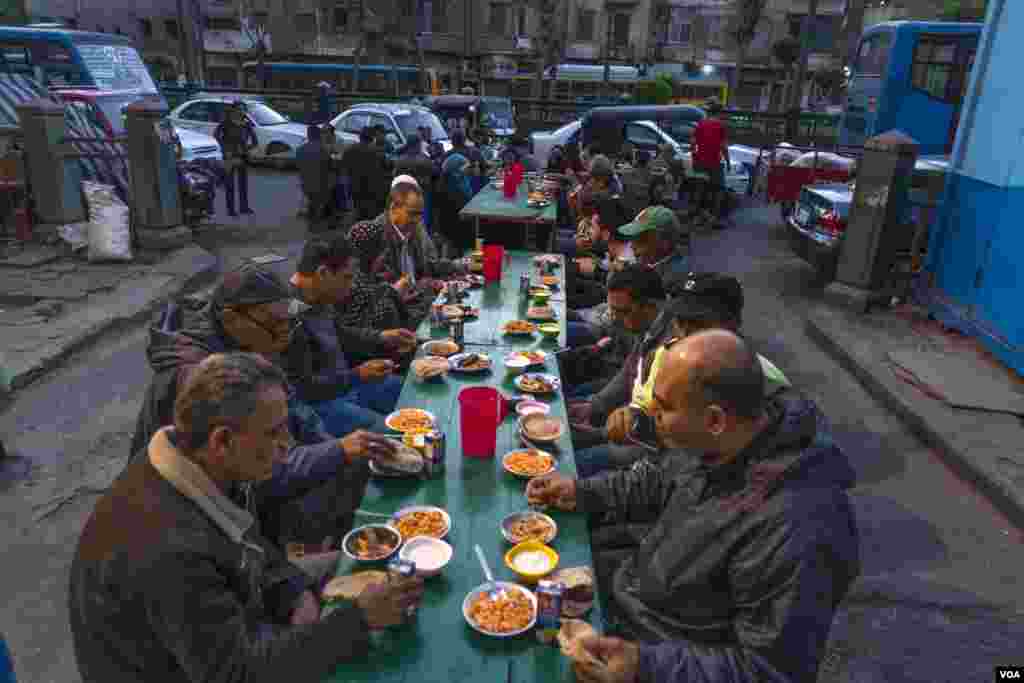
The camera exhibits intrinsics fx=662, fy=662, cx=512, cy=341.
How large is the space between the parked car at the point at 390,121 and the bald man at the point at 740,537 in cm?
1387

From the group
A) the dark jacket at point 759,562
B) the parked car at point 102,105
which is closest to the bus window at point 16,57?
the parked car at point 102,105

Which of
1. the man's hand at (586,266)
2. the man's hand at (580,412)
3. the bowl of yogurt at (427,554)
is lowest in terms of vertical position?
the man's hand at (580,412)

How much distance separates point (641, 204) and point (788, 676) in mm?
7567

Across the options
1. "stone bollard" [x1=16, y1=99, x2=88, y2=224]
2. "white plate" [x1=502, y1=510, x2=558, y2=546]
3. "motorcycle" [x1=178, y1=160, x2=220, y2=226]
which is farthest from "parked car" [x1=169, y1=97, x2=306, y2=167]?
"white plate" [x1=502, y1=510, x2=558, y2=546]

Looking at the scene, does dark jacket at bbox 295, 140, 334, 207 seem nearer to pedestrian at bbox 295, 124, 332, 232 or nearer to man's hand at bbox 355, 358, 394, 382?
pedestrian at bbox 295, 124, 332, 232

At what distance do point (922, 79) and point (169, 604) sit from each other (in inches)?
613

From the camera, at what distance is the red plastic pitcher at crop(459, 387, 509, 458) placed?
282cm

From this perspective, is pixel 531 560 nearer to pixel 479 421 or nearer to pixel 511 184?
pixel 479 421

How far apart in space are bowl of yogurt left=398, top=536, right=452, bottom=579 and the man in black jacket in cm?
21

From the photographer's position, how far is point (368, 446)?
272 centimetres

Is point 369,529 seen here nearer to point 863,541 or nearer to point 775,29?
point 863,541

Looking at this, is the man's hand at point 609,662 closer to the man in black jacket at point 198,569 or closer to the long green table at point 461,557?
the long green table at point 461,557

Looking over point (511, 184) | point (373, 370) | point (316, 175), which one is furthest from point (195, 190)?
point (373, 370)

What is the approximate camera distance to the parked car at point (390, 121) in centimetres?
1516
